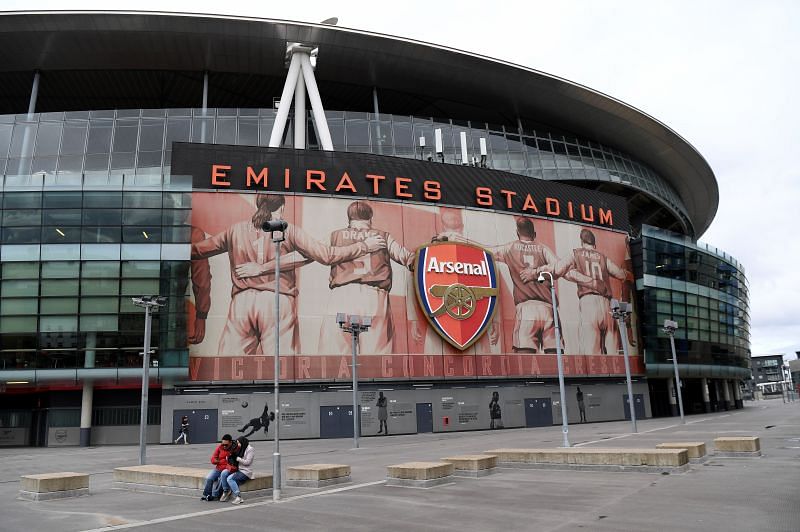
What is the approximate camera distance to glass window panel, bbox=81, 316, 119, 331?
40562mm

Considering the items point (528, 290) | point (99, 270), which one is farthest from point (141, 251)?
point (528, 290)

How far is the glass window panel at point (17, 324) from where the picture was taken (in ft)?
131

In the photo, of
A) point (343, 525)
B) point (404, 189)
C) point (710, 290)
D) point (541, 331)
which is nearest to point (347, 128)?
point (404, 189)

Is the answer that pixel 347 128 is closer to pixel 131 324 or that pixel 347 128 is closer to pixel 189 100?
pixel 189 100

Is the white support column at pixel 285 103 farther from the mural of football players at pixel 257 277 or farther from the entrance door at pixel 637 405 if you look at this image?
the entrance door at pixel 637 405

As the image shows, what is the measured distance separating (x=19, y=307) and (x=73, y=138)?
16517mm

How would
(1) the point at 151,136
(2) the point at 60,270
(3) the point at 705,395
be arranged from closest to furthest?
(2) the point at 60,270, (1) the point at 151,136, (3) the point at 705,395

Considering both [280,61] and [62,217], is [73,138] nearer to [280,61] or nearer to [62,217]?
[62,217]

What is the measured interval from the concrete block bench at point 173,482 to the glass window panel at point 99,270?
2382 cm

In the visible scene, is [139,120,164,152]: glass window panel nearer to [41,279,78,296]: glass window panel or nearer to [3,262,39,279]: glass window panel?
[3,262,39,279]: glass window panel

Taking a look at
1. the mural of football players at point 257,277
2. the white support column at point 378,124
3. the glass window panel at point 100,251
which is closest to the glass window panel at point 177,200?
the mural of football players at point 257,277

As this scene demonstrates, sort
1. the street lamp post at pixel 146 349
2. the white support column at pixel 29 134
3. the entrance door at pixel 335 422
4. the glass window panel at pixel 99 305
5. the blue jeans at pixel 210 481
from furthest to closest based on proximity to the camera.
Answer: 1. the white support column at pixel 29 134
2. the entrance door at pixel 335 422
3. the glass window panel at pixel 99 305
4. the street lamp post at pixel 146 349
5. the blue jeans at pixel 210 481

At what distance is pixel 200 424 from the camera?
4125 centimetres

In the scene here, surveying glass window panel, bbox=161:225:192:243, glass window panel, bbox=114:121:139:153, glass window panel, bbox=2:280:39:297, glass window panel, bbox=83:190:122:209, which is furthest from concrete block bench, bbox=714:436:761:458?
glass window panel, bbox=114:121:139:153
